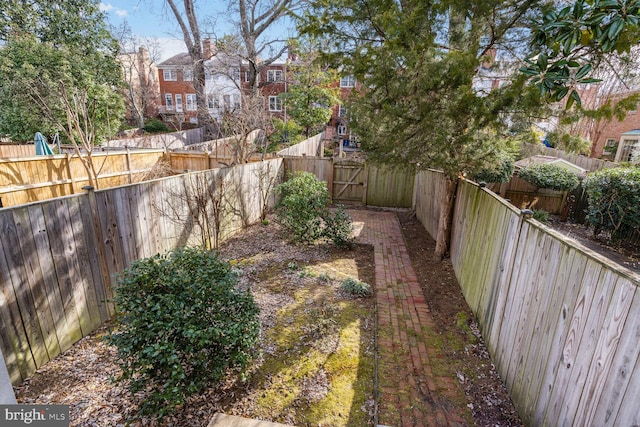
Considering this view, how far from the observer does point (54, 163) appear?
7.89 m

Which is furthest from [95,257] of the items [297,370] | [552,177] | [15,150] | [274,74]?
[274,74]

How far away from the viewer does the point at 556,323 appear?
211 cm

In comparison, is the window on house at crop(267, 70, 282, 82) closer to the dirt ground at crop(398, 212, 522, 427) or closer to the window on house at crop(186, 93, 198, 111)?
the window on house at crop(186, 93, 198, 111)

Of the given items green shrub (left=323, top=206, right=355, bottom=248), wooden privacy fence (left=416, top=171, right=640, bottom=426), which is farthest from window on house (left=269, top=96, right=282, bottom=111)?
wooden privacy fence (left=416, top=171, right=640, bottom=426)

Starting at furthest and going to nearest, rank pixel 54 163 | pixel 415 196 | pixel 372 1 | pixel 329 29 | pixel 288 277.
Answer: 1. pixel 415 196
2. pixel 54 163
3. pixel 288 277
4. pixel 329 29
5. pixel 372 1

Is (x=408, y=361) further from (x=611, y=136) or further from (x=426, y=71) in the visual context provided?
(x=611, y=136)

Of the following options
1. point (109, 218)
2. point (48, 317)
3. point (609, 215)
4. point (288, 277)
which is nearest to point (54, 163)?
point (109, 218)

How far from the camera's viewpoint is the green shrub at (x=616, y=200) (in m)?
6.33

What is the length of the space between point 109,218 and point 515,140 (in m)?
Answer: 5.62

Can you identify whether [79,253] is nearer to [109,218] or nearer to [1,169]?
[109,218]

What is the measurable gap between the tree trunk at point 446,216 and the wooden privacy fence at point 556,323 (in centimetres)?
188

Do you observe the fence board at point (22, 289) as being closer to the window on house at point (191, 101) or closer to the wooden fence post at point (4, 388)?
the wooden fence post at point (4, 388)

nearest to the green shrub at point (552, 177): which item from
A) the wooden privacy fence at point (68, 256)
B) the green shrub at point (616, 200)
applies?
the green shrub at point (616, 200)

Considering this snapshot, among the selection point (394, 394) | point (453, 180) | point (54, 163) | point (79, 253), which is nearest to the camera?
point (394, 394)
